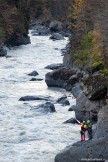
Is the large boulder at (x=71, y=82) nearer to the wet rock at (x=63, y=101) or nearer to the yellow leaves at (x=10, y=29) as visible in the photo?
the wet rock at (x=63, y=101)

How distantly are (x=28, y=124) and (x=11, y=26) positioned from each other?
169 ft

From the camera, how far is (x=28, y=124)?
93.7ft

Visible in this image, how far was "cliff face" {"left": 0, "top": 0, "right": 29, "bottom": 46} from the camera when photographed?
75.9 meters

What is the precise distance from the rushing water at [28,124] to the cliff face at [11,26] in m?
27.2

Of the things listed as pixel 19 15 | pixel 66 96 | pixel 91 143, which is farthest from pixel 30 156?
pixel 19 15

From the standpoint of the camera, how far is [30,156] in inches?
898

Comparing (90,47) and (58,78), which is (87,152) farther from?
(90,47)

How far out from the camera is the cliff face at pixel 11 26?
75.9m

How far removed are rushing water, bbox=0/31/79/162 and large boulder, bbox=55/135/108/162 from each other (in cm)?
159

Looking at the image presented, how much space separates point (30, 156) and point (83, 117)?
7275mm

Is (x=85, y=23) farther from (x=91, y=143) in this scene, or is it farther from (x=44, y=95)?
(x=91, y=143)

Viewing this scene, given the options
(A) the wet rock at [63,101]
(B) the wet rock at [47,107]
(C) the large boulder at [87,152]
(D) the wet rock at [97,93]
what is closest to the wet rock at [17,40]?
(A) the wet rock at [63,101]

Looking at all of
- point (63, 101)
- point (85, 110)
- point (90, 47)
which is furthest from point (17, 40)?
point (85, 110)

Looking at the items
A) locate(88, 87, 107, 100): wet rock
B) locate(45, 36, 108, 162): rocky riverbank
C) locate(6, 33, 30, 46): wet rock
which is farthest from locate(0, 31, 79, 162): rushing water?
locate(6, 33, 30, 46): wet rock
